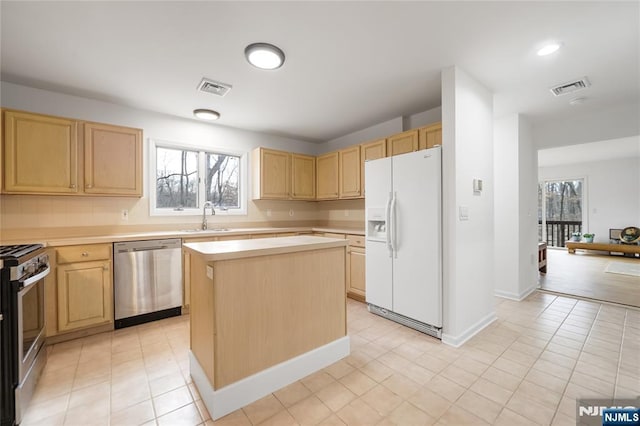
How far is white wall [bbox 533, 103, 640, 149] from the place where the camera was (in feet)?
11.2

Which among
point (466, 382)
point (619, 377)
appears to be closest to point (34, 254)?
point (466, 382)

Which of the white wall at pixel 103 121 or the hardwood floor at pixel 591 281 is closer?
the white wall at pixel 103 121

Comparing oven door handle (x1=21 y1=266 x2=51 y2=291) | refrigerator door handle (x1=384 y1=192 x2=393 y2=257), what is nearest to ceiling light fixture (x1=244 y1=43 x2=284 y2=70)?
refrigerator door handle (x1=384 y1=192 x2=393 y2=257)

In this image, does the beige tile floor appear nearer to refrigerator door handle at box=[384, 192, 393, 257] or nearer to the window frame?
refrigerator door handle at box=[384, 192, 393, 257]

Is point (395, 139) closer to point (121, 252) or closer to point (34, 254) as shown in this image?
point (121, 252)

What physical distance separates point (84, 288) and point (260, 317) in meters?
2.04

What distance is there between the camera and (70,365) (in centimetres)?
218

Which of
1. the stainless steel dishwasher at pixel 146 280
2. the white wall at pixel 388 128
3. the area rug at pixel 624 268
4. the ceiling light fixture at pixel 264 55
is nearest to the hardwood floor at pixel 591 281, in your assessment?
the area rug at pixel 624 268

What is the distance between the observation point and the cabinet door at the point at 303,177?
4.69 m

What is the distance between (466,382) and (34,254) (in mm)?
3206

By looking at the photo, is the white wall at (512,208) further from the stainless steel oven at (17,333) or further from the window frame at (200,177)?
the stainless steel oven at (17,333)

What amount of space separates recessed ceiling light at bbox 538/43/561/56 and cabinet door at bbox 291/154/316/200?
330 centimetres

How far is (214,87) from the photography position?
115 inches

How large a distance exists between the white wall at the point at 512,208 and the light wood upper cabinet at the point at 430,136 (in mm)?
1481
